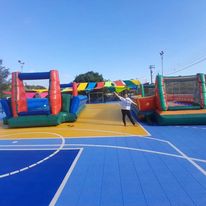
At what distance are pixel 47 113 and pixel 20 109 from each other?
4.65ft

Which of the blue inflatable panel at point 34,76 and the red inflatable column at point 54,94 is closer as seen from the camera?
the red inflatable column at point 54,94

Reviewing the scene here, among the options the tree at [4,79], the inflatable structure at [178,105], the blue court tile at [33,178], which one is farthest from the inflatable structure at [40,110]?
the tree at [4,79]

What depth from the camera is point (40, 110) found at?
1023 cm

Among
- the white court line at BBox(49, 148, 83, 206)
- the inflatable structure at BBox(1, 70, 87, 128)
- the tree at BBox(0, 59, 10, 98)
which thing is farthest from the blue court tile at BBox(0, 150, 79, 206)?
the tree at BBox(0, 59, 10, 98)

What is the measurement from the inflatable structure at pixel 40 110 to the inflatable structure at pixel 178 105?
3.60m

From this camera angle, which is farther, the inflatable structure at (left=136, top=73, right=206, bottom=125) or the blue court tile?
the inflatable structure at (left=136, top=73, right=206, bottom=125)

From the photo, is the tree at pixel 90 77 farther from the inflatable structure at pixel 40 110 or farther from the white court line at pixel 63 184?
the white court line at pixel 63 184

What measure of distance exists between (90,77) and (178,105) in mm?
37207

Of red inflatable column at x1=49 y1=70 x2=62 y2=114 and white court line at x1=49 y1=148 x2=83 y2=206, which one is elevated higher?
red inflatable column at x1=49 y1=70 x2=62 y2=114

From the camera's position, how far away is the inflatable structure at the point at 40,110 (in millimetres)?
9953

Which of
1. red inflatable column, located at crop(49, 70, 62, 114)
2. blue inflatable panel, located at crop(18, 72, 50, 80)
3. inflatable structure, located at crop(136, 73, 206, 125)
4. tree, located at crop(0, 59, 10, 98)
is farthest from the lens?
tree, located at crop(0, 59, 10, 98)

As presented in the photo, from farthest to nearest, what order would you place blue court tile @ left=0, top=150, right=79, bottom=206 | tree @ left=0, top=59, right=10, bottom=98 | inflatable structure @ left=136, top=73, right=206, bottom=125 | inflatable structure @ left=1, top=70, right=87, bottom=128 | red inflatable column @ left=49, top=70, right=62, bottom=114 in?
tree @ left=0, top=59, right=10, bottom=98 < red inflatable column @ left=49, top=70, right=62, bottom=114 < inflatable structure @ left=1, top=70, right=87, bottom=128 < inflatable structure @ left=136, top=73, right=206, bottom=125 < blue court tile @ left=0, top=150, right=79, bottom=206

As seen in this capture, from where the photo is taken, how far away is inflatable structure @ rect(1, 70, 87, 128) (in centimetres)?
995

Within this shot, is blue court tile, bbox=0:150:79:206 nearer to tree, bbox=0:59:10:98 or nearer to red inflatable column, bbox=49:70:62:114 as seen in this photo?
red inflatable column, bbox=49:70:62:114
